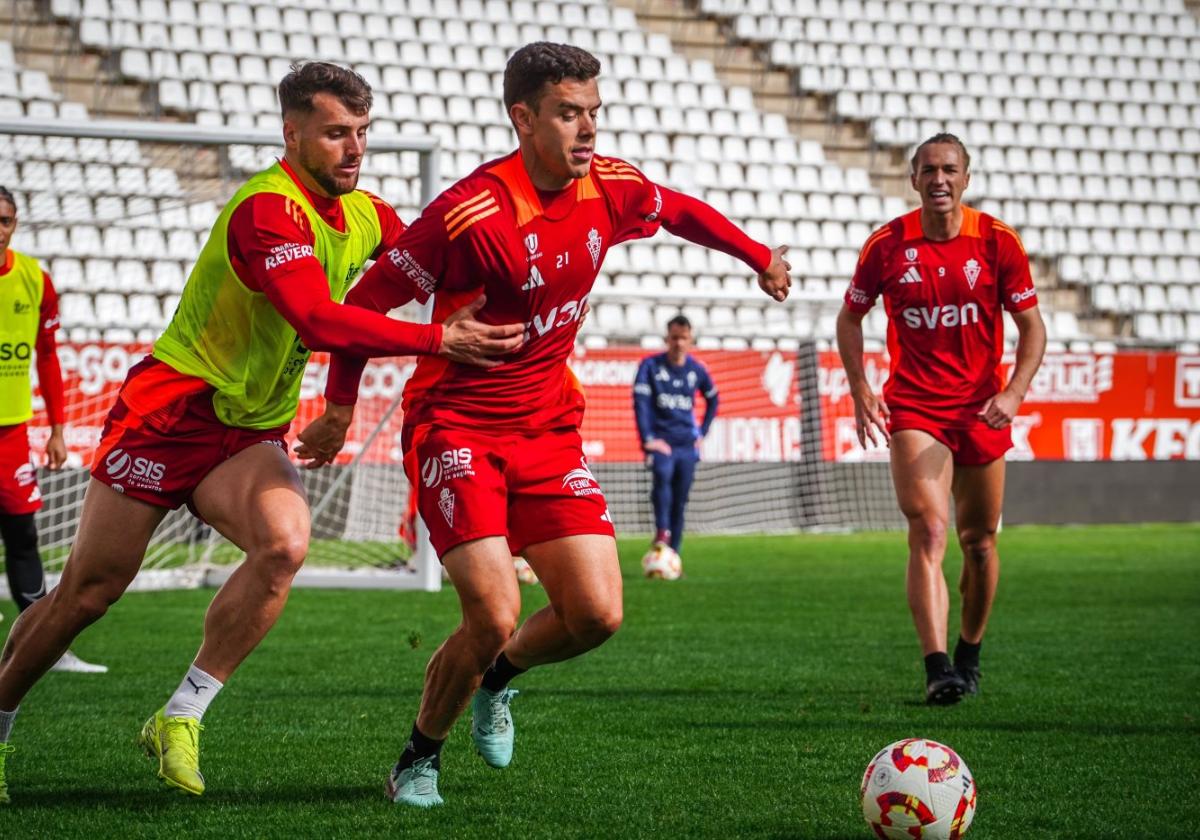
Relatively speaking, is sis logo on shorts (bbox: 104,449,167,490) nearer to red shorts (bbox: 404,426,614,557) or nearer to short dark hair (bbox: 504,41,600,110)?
red shorts (bbox: 404,426,614,557)

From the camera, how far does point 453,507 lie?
14.5 feet

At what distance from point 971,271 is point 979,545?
4.06 ft

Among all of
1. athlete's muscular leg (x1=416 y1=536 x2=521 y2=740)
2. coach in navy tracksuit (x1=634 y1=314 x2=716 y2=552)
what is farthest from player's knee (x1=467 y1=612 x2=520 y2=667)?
coach in navy tracksuit (x1=634 y1=314 x2=716 y2=552)

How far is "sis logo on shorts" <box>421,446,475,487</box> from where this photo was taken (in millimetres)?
4441

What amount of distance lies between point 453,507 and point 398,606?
683cm

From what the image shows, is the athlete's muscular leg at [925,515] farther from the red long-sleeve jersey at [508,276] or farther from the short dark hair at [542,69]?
the short dark hair at [542,69]

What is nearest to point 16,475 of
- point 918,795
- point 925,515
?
point 925,515

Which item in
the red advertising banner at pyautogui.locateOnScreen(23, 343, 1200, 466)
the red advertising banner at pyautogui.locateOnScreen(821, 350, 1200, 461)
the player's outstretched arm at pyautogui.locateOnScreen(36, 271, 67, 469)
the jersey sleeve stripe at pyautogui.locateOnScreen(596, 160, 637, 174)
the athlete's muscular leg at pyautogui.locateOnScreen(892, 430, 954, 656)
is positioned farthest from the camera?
the red advertising banner at pyautogui.locateOnScreen(821, 350, 1200, 461)

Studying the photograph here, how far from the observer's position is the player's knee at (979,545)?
23.0 feet

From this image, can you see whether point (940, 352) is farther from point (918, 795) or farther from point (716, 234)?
point (918, 795)

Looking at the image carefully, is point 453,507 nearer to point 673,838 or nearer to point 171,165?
→ point 673,838

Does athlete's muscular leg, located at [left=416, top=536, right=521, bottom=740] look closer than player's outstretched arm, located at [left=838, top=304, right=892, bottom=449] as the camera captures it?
Yes

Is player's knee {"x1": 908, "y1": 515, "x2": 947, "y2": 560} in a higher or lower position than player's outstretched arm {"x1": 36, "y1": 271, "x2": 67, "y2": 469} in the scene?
lower

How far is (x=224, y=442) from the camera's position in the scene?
15.2ft
